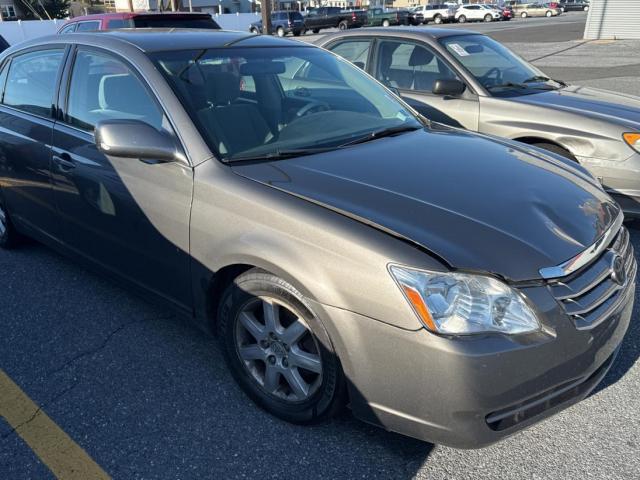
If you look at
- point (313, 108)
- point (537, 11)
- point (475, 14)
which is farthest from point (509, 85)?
point (537, 11)

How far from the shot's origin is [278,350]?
99.1 inches

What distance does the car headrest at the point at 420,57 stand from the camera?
5.36m

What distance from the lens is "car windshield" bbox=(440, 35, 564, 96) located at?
5.21m

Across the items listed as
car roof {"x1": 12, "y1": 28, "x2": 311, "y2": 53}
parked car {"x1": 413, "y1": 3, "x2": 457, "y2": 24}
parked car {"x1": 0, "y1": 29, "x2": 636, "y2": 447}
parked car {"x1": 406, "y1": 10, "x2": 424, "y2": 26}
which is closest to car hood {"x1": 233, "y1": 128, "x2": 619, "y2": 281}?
parked car {"x1": 0, "y1": 29, "x2": 636, "y2": 447}

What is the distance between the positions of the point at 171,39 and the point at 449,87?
266 centimetres

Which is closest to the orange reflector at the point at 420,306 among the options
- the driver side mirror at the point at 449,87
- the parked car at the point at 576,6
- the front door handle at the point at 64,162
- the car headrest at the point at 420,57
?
the front door handle at the point at 64,162

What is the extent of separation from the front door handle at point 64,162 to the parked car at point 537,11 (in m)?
62.5

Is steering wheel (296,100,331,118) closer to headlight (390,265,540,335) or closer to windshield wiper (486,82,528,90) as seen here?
headlight (390,265,540,335)

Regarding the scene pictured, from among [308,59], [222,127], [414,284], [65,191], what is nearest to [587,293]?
[414,284]

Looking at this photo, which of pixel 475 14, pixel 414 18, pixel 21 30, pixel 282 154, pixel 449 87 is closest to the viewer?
pixel 282 154

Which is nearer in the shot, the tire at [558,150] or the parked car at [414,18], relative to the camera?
the tire at [558,150]

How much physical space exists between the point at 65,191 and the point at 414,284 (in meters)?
2.40

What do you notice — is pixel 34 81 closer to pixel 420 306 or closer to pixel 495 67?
pixel 420 306

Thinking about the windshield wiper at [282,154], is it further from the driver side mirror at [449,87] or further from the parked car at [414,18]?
Answer: the parked car at [414,18]
